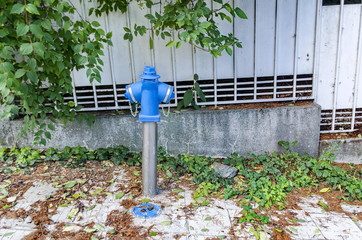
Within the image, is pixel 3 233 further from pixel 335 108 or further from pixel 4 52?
pixel 335 108

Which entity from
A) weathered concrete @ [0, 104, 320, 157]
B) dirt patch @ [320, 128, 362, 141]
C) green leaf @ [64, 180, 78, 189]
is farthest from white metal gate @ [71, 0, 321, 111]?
green leaf @ [64, 180, 78, 189]

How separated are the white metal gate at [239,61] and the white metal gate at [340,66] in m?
0.17

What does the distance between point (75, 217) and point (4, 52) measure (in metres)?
1.62

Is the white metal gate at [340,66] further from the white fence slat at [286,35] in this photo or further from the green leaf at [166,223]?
the green leaf at [166,223]

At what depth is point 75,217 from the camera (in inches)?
127

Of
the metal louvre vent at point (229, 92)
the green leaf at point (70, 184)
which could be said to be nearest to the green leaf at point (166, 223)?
the green leaf at point (70, 184)

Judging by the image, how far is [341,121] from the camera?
461cm

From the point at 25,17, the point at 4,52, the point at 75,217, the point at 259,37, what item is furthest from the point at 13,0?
the point at 259,37

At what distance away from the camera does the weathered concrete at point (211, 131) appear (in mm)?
4344

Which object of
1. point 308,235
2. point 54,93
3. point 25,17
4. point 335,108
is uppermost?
point 25,17

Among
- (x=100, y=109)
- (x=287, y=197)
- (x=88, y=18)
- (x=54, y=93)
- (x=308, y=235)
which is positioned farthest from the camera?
(x=100, y=109)

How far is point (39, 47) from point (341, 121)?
3825 mm

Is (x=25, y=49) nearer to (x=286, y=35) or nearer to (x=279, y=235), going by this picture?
(x=279, y=235)

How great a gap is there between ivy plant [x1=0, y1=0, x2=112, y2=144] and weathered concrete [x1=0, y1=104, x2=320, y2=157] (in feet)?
1.94
